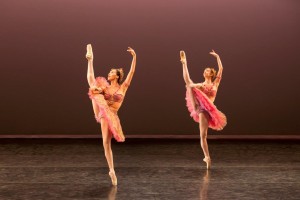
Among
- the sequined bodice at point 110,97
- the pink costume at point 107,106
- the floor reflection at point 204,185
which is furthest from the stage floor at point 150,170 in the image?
the sequined bodice at point 110,97

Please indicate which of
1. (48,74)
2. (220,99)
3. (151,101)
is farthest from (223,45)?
(48,74)

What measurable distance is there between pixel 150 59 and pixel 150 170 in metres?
2.89

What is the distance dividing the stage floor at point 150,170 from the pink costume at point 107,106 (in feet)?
1.76

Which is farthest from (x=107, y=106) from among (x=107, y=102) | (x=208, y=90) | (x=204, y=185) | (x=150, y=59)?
(x=150, y=59)

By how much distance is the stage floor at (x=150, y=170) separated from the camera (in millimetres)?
4844

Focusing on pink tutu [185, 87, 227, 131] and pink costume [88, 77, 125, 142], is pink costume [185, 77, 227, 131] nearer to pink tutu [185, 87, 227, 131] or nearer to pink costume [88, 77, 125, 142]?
pink tutu [185, 87, 227, 131]

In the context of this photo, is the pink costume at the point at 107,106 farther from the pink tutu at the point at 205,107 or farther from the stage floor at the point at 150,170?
the pink tutu at the point at 205,107

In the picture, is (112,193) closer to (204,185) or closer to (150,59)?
(204,185)

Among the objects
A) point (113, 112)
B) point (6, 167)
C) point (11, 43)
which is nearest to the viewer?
point (113, 112)

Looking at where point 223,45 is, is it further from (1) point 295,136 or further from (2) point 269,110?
(1) point 295,136

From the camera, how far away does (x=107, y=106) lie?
16.4ft

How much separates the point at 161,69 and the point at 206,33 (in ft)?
2.99

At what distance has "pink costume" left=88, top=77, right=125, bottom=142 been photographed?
196 inches

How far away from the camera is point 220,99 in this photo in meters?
8.55
